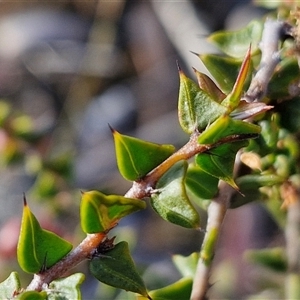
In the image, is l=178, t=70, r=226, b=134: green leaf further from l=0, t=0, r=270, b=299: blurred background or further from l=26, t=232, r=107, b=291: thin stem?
l=0, t=0, r=270, b=299: blurred background

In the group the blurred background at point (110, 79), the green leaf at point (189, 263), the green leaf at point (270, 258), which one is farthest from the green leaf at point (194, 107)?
the blurred background at point (110, 79)

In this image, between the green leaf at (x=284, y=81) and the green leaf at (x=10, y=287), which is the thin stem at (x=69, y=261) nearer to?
the green leaf at (x=10, y=287)

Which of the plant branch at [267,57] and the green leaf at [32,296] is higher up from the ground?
the plant branch at [267,57]

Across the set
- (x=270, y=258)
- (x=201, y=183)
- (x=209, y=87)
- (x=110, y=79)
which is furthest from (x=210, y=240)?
(x=110, y=79)

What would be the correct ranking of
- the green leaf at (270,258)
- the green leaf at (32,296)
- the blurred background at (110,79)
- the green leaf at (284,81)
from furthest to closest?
the blurred background at (110,79) < the green leaf at (270,258) < the green leaf at (284,81) < the green leaf at (32,296)

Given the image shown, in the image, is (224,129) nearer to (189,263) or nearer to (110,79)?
(189,263)

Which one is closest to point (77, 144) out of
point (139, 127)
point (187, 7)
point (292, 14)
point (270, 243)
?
point (139, 127)

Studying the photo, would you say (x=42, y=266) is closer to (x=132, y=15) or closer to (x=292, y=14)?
(x=292, y=14)
